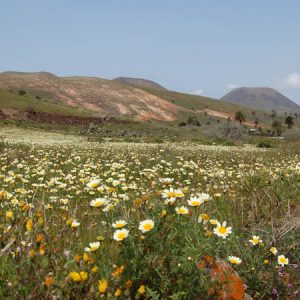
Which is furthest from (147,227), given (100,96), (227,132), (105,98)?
(100,96)

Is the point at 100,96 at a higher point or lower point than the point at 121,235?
higher

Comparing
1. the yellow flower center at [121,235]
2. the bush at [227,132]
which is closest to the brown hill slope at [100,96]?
the bush at [227,132]

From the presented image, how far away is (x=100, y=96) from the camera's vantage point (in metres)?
106

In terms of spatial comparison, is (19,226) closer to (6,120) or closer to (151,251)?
(151,251)

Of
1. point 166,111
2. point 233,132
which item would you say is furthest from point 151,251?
point 166,111

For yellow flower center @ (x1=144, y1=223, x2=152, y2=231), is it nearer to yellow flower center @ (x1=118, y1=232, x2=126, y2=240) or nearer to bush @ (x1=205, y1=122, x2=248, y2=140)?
yellow flower center @ (x1=118, y1=232, x2=126, y2=240)

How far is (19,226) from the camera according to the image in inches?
89.5

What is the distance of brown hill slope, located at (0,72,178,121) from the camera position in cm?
9725

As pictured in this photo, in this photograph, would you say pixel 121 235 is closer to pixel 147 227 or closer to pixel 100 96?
pixel 147 227

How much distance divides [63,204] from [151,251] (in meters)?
2.92

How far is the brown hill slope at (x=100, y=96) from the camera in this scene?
9725cm

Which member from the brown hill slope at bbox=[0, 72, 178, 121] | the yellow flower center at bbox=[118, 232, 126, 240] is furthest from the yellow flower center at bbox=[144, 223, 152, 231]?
the brown hill slope at bbox=[0, 72, 178, 121]

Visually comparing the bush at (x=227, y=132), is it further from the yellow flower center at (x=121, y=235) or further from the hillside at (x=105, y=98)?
the hillside at (x=105, y=98)

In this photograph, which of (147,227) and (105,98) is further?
(105,98)
